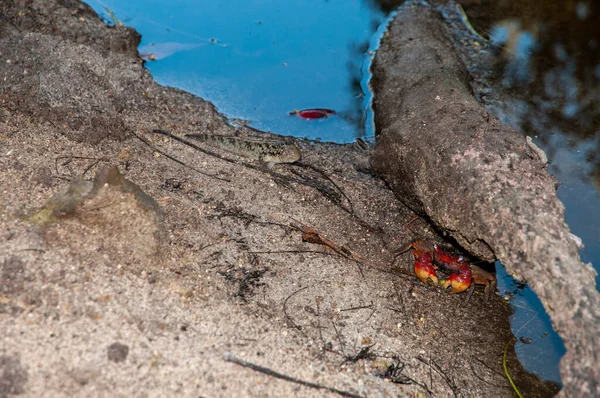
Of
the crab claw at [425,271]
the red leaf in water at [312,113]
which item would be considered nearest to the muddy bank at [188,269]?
the crab claw at [425,271]

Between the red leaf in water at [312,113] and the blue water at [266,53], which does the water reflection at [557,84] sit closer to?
A: the blue water at [266,53]

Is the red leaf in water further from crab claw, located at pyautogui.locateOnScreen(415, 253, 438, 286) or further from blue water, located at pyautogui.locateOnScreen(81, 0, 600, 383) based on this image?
crab claw, located at pyautogui.locateOnScreen(415, 253, 438, 286)

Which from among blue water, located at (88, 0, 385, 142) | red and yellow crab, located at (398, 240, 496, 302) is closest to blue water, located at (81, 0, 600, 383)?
blue water, located at (88, 0, 385, 142)

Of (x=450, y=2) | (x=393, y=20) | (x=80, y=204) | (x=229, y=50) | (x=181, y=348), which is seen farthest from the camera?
(x=450, y=2)

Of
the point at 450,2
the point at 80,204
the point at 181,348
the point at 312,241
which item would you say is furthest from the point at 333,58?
the point at 181,348

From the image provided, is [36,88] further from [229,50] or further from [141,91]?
[229,50]

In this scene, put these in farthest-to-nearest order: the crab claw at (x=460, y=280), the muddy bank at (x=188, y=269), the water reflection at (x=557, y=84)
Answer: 1. the water reflection at (x=557, y=84)
2. the crab claw at (x=460, y=280)
3. the muddy bank at (x=188, y=269)
